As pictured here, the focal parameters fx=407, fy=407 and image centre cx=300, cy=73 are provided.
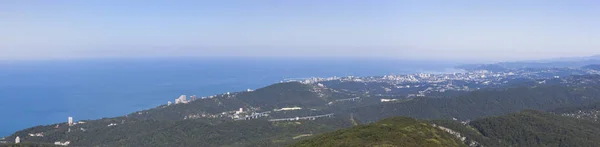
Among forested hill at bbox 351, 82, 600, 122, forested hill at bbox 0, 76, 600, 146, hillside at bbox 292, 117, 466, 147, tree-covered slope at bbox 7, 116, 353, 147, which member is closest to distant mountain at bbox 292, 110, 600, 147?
Answer: hillside at bbox 292, 117, 466, 147

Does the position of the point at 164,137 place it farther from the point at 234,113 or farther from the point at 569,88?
the point at 569,88

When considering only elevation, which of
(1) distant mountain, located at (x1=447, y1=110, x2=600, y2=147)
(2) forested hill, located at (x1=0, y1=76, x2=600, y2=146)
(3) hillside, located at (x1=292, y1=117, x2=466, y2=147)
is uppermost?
(3) hillside, located at (x1=292, y1=117, x2=466, y2=147)

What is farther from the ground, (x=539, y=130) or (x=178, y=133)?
(x=539, y=130)

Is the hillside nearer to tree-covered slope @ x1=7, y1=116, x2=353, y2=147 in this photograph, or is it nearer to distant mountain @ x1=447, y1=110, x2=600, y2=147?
distant mountain @ x1=447, y1=110, x2=600, y2=147

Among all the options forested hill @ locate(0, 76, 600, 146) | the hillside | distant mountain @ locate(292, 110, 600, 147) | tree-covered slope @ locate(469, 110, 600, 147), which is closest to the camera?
the hillside

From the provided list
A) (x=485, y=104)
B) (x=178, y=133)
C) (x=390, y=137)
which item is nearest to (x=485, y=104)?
(x=485, y=104)

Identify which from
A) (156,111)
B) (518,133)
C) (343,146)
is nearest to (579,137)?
(518,133)

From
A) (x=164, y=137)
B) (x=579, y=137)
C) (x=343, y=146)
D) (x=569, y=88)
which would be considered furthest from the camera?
(x=569, y=88)

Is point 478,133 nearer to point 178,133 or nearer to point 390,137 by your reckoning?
point 390,137

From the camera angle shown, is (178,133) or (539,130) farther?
(178,133)
